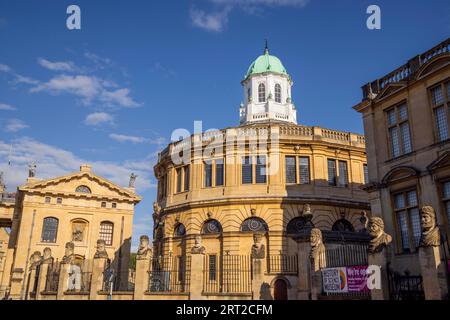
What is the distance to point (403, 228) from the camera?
2019 cm

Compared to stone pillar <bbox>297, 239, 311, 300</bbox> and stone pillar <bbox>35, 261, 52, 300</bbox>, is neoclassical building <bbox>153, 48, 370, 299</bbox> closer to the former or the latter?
stone pillar <bbox>297, 239, 311, 300</bbox>

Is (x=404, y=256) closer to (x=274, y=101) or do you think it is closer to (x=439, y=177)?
(x=439, y=177)

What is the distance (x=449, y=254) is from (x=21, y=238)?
135 feet

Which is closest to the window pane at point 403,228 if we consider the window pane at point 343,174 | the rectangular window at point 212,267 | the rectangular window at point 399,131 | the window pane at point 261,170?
the rectangular window at point 399,131

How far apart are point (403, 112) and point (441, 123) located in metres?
2.43

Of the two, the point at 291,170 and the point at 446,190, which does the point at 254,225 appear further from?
the point at 446,190

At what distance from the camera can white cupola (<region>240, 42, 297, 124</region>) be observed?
49.4 metres

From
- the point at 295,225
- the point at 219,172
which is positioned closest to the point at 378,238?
the point at 295,225

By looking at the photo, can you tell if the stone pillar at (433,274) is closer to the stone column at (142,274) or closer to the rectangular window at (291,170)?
the stone column at (142,274)

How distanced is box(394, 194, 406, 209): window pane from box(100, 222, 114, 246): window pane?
116ft

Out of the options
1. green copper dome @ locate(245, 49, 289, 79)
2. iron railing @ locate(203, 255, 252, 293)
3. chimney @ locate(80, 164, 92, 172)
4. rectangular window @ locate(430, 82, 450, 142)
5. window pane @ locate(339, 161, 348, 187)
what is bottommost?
iron railing @ locate(203, 255, 252, 293)

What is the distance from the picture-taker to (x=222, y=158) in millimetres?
34781

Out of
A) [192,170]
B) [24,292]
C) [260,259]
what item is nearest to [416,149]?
[260,259]

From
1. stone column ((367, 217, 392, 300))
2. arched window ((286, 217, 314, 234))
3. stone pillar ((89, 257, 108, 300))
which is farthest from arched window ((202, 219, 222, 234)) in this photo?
stone column ((367, 217, 392, 300))
